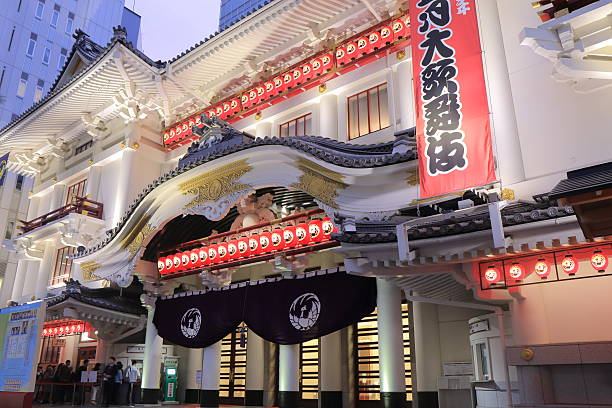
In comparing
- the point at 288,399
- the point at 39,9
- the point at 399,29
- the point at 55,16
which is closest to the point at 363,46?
the point at 399,29

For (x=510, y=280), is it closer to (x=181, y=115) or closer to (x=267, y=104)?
(x=267, y=104)

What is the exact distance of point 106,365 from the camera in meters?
17.4

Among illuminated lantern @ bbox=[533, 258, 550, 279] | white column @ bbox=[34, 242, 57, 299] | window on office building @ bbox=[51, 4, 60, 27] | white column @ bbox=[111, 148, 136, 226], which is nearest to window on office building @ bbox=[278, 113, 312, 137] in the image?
white column @ bbox=[111, 148, 136, 226]

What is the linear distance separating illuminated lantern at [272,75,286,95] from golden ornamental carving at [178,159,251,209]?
Result: 427 centimetres

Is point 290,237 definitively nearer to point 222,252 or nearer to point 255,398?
point 222,252

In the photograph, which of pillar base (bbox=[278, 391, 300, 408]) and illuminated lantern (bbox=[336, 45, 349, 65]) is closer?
pillar base (bbox=[278, 391, 300, 408])

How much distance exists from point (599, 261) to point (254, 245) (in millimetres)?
8010

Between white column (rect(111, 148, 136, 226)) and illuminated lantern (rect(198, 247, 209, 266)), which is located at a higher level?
white column (rect(111, 148, 136, 226))

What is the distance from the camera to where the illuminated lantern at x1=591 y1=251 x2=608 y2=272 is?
7.82 metres

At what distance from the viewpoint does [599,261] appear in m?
7.85

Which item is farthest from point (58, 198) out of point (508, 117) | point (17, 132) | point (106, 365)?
point (508, 117)

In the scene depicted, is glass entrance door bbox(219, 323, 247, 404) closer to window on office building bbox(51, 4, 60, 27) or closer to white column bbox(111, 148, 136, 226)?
white column bbox(111, 148, 136, 226)

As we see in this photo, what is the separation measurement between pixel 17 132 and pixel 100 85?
20.0 feet

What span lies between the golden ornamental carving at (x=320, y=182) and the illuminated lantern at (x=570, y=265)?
4.65m
